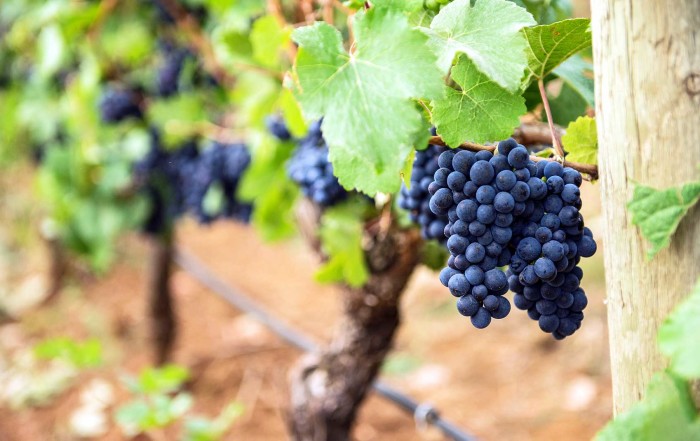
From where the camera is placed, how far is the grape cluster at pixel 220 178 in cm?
197

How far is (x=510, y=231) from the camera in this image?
0.70m

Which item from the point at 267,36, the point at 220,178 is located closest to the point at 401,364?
the point at 220,178

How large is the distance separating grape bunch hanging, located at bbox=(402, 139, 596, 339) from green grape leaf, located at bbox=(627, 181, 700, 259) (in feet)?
0.28

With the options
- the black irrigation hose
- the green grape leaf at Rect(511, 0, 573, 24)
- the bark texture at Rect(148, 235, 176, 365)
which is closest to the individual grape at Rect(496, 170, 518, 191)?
the green grape leaf at Rect(511, 0, 573, 24)

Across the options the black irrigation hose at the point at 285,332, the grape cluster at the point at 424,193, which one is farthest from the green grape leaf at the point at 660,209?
the black irrigation hose at the point at 285,332

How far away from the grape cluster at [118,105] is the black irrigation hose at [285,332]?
125 cm

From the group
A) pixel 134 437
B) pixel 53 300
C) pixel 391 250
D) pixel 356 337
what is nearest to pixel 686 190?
pixel 391 250

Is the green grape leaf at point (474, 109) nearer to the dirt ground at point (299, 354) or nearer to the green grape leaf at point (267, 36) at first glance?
the green grape leaf at point (267, 36)

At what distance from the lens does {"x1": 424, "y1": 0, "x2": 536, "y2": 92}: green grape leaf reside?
0.69 meters

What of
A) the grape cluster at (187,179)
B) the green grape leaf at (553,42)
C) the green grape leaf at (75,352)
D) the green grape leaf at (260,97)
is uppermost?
the green grape leaf at (553,42)

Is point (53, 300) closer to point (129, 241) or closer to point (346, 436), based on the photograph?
point (129, 241)

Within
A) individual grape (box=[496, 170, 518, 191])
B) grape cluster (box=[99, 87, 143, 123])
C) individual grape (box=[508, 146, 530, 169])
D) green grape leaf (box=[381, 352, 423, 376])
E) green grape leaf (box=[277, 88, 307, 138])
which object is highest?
individual grape (box=[508, 146, 530, 169])

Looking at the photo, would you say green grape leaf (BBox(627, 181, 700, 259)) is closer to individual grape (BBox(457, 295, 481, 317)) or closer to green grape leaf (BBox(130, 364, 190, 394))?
individual grape (BBox(457, 295, 481, 317))

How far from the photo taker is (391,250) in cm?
146
